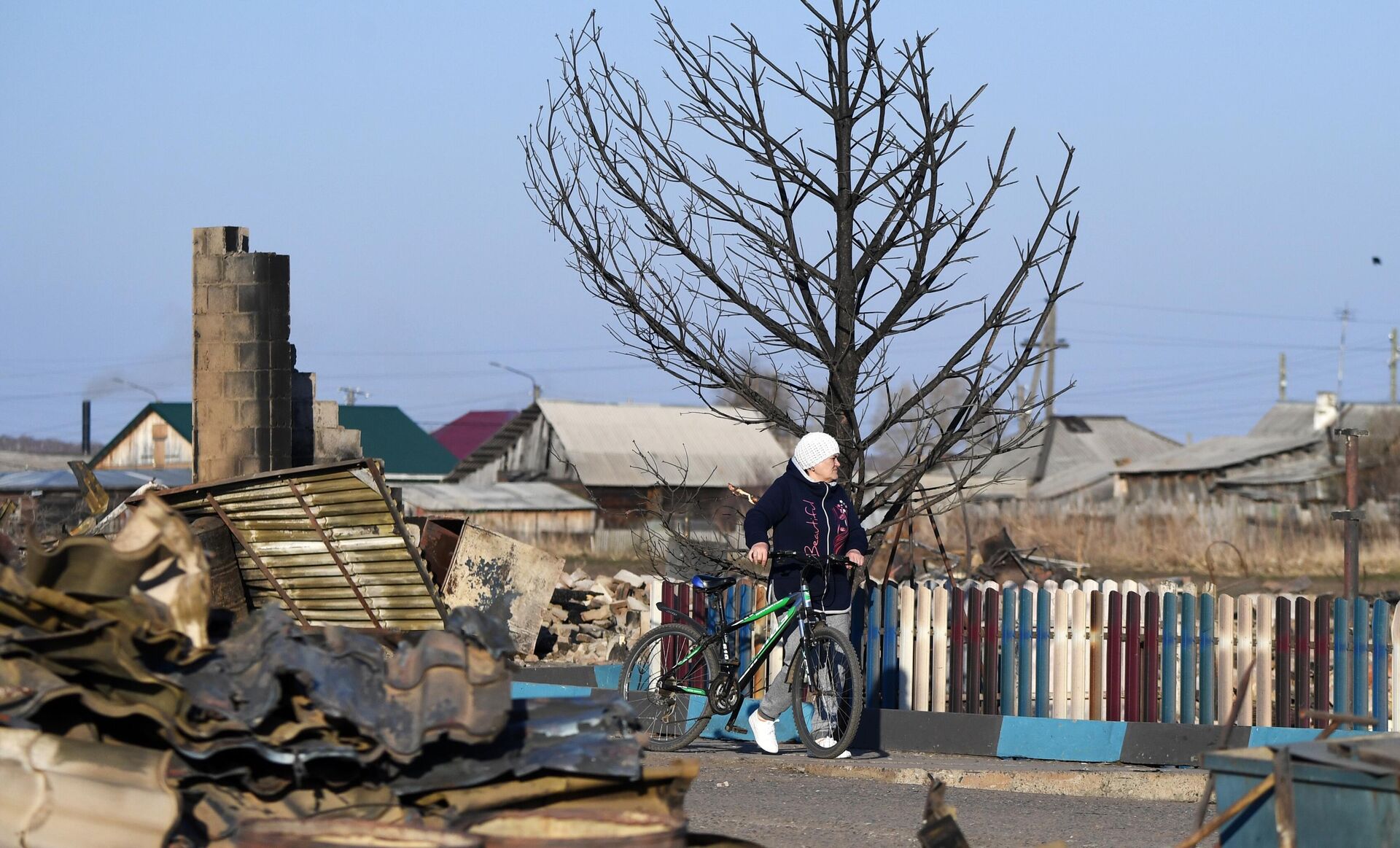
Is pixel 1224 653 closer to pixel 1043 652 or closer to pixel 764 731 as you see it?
pixel 1043 652

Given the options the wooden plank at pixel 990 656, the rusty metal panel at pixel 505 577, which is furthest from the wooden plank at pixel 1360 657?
the rusty metal panel at pixel 505 577

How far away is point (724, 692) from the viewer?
30.6 ft

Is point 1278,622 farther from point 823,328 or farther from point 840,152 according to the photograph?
point 840,152

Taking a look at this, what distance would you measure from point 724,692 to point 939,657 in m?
1.89

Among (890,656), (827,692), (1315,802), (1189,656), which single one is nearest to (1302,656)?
(1189,656)

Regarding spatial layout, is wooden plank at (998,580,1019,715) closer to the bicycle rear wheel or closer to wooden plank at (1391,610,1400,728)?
the bicycle rear wheel

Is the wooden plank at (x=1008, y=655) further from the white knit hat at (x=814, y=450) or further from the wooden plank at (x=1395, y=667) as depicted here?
the wooden plank at (x=1395, y=667)

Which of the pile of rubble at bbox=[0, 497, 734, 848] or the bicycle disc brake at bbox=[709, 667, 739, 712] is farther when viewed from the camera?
the bicycle disc brake at bbox=[709, 667, 739, 712]

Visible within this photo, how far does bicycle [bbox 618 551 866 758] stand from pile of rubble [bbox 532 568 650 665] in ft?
18.3

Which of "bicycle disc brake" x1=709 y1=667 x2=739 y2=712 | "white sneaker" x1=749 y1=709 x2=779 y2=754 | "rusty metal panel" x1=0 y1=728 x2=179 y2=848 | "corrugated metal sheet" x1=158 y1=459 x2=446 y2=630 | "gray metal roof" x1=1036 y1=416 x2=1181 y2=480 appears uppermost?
"gray metal roof" x1=1036 y1=416 x2=1181 y2=480

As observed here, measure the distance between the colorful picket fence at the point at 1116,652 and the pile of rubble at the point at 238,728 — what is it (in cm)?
541

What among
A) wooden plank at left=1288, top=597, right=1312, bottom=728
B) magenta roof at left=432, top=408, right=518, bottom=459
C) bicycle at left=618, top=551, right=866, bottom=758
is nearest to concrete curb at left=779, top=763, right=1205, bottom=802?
bicycle at left=618, top=551, right=866, bottom=758

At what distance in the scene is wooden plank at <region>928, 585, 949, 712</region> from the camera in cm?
1047

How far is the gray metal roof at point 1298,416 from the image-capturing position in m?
69.8
